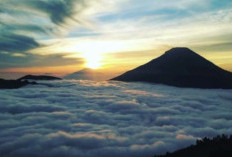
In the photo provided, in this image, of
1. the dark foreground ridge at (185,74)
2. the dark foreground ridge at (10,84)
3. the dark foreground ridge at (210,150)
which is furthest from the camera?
the dark foreground ridge at (185,74)

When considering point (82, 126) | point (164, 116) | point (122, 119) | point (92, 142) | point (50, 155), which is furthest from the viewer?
point (164, 116)

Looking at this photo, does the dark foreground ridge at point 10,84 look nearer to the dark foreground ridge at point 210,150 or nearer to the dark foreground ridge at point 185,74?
the dark foreground ridge at point 185,74

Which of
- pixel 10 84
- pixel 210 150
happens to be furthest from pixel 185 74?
pixel 210 150

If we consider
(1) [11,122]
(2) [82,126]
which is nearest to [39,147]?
(2) [82,126]

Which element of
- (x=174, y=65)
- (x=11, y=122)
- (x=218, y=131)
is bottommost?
(x=218, y=131)

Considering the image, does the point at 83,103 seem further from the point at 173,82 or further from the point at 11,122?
the point at 173,82

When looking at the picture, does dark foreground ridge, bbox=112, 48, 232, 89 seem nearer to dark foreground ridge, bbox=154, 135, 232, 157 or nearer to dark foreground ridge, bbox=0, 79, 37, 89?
dark foreground ridge, bbox=0, 79, 37, 89

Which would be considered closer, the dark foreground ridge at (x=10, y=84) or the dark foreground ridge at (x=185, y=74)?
the dark foreground ridge at (x=10, y=84)

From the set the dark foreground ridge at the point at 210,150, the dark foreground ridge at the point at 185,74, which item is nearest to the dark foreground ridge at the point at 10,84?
the dark foreground ridge at the point at 185,74

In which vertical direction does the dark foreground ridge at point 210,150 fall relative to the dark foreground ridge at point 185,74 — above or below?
below
